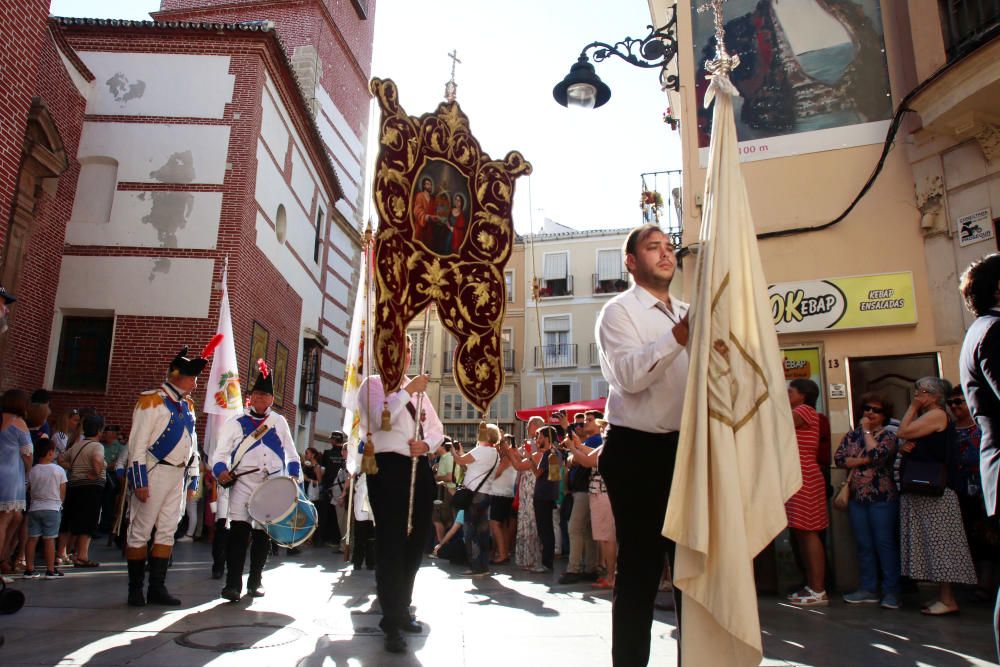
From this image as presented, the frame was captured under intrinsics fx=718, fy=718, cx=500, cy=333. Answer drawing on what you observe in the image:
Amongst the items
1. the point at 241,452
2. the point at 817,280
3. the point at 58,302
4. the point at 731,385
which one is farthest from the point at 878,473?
the point at 58,302

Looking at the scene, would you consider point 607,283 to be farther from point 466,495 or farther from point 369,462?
point 369,462

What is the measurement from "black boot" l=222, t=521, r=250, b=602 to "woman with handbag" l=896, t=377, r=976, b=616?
5.93 meters

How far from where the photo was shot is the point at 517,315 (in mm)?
39844

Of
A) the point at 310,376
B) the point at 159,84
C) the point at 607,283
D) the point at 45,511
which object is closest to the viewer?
the point at 45,511

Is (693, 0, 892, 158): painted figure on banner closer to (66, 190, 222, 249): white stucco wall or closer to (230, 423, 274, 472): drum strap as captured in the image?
(230, 423, 274, 472): drum strap

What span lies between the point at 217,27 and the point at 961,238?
1507 cm

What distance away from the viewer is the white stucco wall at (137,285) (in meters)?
15.0

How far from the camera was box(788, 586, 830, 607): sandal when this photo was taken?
6.64m

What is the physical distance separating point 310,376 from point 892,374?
1733cm

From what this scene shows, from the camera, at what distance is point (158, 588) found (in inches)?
238

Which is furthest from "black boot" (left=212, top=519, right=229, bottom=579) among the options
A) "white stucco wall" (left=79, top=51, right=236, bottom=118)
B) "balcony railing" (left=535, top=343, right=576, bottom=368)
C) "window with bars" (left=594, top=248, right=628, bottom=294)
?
"window with bars" (left=594, top=248, right=628, bottom=294)

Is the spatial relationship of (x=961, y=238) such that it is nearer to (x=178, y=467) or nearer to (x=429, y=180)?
(x=429, y=180)

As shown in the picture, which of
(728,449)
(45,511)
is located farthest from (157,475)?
(728,449)

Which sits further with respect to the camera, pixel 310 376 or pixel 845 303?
pixel 310 376
